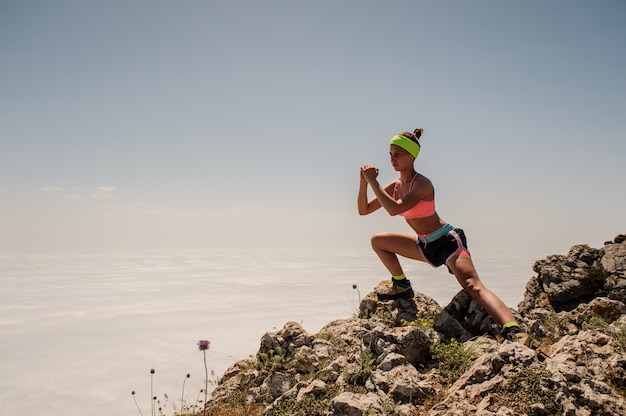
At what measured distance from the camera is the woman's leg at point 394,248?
6332 mm

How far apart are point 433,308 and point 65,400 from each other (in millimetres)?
147783

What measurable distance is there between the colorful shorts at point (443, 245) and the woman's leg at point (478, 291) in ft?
0.46

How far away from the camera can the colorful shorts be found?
5559 millimetres

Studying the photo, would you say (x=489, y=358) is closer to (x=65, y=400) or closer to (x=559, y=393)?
(x=559, y=393)

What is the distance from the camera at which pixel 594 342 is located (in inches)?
146

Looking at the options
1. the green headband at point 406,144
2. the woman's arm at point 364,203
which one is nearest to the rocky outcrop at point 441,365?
the woman's arm at point 364,203

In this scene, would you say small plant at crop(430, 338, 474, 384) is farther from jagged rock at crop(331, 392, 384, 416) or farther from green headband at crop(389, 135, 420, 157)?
green headband at crop(389, 135, 420, 157)

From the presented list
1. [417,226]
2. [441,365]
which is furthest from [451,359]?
[417,226]

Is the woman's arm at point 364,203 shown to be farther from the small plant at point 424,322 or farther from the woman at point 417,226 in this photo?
the small plant at point 424,322

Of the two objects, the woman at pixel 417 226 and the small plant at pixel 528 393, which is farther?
the woman at pixel 417 226

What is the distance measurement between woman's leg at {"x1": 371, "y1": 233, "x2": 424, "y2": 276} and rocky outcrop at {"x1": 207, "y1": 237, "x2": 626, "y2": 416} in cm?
79

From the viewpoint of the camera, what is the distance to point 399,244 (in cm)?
649

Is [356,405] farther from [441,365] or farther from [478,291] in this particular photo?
[478,291]

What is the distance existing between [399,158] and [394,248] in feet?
5.57
